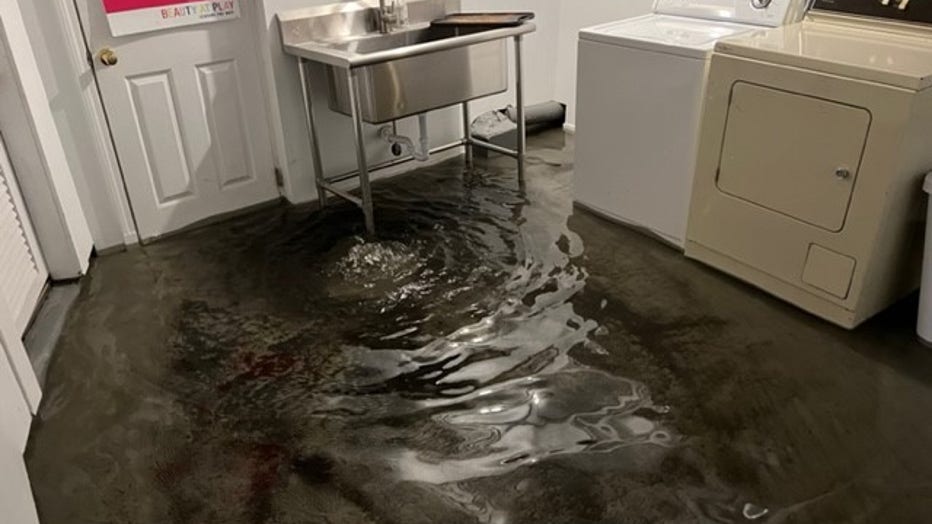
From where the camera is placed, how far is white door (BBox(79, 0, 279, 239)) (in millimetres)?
3115

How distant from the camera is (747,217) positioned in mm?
2867

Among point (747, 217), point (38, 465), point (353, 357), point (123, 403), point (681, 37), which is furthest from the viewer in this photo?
point (681, 37)

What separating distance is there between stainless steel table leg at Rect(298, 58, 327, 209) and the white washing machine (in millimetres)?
1325

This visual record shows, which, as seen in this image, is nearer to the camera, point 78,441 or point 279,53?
point 78,441

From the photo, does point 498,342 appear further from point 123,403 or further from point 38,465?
point 38,465

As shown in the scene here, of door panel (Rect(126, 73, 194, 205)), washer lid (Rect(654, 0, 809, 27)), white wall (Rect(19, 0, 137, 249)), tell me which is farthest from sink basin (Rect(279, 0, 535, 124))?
white wall (Rect(19, 0, 137, 249))

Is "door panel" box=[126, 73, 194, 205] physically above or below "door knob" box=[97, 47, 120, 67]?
below

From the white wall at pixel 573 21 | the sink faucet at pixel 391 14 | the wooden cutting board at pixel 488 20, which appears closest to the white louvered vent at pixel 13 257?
the sink faucet at pixel 391 14

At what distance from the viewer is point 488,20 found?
3.52m

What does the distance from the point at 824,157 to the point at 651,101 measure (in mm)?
824

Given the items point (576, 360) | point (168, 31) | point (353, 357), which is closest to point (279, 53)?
point (168, 31)

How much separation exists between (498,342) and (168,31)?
2042mm

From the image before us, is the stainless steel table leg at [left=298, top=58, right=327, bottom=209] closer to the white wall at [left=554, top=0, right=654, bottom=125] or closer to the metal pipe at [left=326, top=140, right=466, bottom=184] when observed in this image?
the metal pipe at [left=326, top=140, right=466, bottom=184]

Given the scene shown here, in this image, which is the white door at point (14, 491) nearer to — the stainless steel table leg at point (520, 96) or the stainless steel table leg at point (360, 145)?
the stainless steel table leg at point (360, 145)
